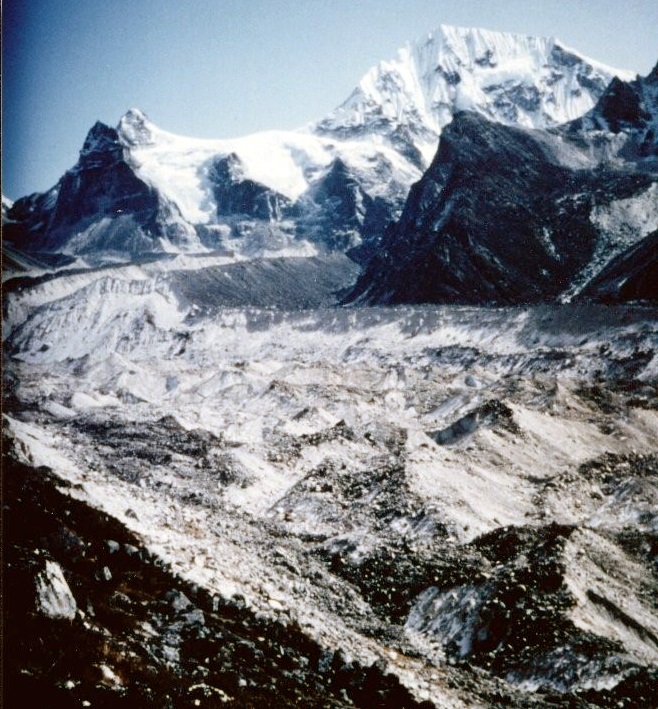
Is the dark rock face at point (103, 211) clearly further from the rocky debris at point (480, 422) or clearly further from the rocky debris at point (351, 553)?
the rocky debris at point (480, 422)

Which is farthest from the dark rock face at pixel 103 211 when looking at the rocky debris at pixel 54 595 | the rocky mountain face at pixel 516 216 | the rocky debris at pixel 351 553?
the rocky debris at pixel 54 595

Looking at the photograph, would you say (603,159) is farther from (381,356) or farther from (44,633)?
(44,633)

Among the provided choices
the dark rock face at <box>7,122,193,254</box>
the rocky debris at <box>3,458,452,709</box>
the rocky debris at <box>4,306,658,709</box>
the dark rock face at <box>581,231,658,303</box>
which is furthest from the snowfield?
the dark rock face at <box>7,122,193,254</box>

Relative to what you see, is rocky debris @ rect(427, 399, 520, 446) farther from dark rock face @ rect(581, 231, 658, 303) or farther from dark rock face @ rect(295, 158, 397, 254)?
dark rock face @ rect(295, 158, 397, 254)

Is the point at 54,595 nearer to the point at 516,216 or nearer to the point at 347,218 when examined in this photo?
the point at 516,216

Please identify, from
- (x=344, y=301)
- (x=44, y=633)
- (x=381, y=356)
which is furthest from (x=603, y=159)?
(x=44, y=633)

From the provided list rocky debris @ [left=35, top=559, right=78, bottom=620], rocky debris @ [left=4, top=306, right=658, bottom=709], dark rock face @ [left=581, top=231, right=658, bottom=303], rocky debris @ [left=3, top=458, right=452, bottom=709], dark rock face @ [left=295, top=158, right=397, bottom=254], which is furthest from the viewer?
dark rock face @ [left=295, top=158, right=397, bottom=254]
